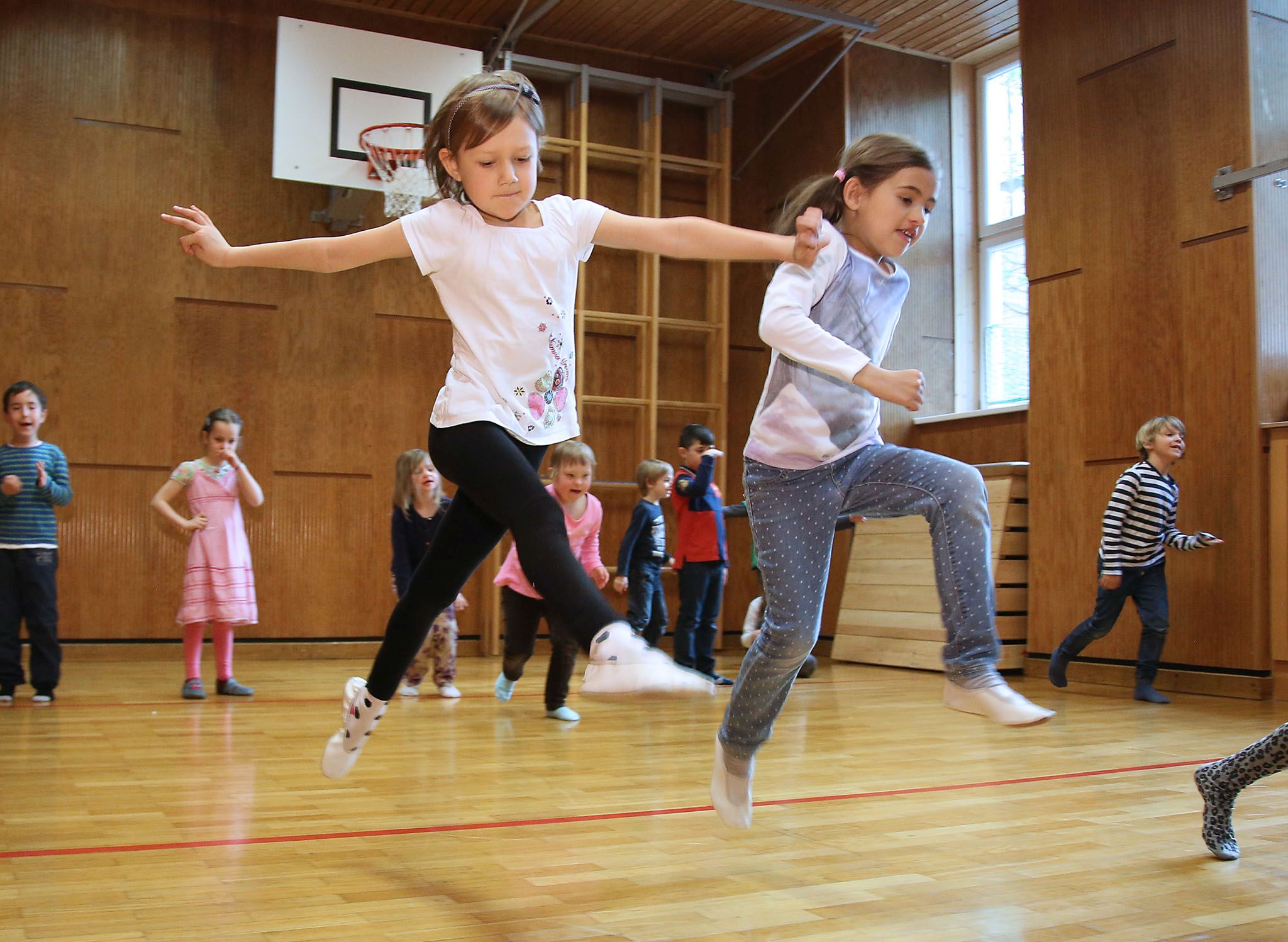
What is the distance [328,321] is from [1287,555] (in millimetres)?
4995

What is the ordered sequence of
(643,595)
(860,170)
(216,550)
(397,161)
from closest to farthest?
(860,170) < (216,550) < (643,595) < (397,161)

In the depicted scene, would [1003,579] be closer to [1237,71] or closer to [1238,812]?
[1237,71]

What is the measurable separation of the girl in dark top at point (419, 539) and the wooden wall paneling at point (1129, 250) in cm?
312

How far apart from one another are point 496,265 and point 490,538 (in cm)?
47

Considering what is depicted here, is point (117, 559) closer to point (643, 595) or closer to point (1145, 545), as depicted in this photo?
point (643, 595)

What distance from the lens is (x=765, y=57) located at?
6.97m

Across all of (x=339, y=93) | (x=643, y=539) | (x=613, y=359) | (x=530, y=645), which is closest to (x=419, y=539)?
(x=530, y=645)

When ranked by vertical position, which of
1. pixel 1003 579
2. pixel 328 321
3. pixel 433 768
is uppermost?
pixel 328 321

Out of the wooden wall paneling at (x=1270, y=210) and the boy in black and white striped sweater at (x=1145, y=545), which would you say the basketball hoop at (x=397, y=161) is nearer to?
the boy in black and white striped sweater at (x=1145, y=545)

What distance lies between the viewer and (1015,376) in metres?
6.82

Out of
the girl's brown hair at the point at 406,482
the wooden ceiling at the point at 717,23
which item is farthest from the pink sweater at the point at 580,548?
the wooden ceiling at the point at 717,23

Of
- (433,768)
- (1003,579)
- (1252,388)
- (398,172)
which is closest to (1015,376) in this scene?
(1003,579)

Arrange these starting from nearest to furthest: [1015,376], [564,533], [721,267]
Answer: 1. [564,533]
2. [1015,376]
3. [721,267]

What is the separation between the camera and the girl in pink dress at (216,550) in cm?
469
